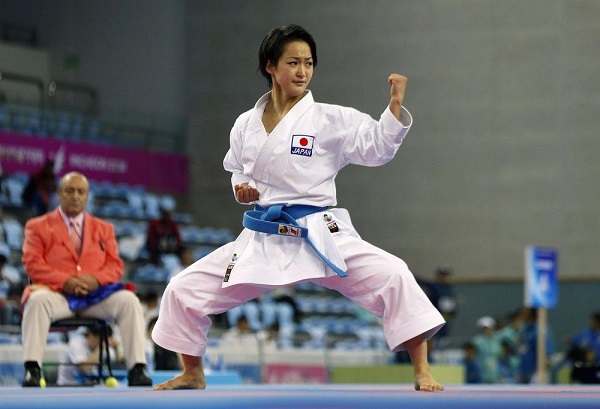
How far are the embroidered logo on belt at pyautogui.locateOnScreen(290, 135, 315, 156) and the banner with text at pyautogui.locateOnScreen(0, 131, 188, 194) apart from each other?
12.8 metres

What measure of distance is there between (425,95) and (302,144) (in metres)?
14.7

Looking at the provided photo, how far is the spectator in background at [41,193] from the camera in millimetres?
14453

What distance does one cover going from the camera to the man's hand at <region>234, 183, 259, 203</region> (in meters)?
4.97

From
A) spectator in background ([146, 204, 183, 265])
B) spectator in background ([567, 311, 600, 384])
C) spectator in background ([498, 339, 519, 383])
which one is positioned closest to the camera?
spectator in background ([567, 311, 600, 384])

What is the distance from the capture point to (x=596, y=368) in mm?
8406

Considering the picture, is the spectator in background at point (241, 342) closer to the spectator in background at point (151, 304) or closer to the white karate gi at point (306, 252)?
the spectator in background at point (151, 304)

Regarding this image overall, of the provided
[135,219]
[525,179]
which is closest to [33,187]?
[135,219]

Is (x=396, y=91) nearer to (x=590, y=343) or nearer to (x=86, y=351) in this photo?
(x=86, y=351)

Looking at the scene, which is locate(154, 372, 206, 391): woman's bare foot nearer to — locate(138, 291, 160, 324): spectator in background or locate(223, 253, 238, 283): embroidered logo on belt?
locate(223, 253, 238, 283): embroidered logo on belt

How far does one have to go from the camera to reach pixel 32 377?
258 inches

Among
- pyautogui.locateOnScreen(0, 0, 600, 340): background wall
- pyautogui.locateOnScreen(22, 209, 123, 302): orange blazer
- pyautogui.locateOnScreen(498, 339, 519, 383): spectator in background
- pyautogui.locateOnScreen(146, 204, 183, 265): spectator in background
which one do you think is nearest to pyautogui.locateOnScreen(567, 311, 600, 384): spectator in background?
pyautogui.locateOnScreen(498, 339, 519, 383): spectator in background

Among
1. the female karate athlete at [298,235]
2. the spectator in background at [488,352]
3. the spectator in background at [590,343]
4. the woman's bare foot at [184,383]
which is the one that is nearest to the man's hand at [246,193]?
the female karate athlete at [298,235]

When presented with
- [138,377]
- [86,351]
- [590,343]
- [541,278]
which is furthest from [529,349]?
[138,377]

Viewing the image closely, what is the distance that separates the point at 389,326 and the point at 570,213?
14.1 m
